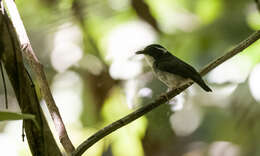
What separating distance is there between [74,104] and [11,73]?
2442 millimetres

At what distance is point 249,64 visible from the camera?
4410 millimetres

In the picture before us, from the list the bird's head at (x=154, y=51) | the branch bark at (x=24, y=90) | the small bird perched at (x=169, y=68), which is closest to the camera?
the branch bark at (x=24, y=90)

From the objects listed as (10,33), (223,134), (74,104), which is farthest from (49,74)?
(10,33)

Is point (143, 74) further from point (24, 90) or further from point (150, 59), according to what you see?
point (24, 90)

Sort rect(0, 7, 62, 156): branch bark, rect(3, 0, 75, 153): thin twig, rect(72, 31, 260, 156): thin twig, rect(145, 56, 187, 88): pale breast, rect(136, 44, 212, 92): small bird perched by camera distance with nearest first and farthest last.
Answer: rect(0, 7, 62, 156): branch bark → rect(72, 31, 260, 156): thin twig → rect(3, 0, 75, 153): thin twig → rect(136, 44, 212, 92): small bird perched → rect(145, 56, 187, 88): pale breast

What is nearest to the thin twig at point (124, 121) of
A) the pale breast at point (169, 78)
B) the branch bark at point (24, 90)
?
the branch bark at point (24, 90)

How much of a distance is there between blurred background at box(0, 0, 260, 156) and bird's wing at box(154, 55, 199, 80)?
0.54 ft

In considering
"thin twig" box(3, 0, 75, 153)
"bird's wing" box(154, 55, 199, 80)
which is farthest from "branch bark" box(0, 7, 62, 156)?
"bird's wing" box(154, 55, 199, 80)

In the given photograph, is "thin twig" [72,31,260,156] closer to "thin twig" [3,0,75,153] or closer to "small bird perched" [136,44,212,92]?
"thin twig" [3,0,75,153]

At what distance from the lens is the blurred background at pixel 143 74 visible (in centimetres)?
404

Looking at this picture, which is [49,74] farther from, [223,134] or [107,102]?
[223,134]

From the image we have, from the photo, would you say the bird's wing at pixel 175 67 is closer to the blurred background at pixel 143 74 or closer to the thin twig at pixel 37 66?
the blurred background at pixel 143 74

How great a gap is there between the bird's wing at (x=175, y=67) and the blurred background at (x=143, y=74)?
0.16 meters

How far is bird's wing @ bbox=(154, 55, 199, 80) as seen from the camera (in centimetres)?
385
